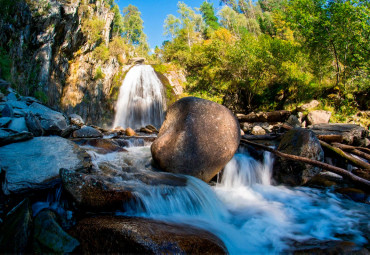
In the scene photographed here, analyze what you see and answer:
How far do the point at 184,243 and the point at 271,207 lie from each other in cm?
263

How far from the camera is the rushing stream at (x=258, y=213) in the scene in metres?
2.89

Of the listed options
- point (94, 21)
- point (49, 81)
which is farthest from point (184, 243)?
point (94, 21)

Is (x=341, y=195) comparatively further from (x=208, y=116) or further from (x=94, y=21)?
(x=94, y=21)

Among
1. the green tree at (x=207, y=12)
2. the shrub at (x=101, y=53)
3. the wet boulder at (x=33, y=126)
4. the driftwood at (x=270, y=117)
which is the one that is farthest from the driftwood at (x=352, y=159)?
the green tree at (x=207, y=12)

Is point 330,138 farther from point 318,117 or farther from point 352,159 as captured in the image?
point 318,117

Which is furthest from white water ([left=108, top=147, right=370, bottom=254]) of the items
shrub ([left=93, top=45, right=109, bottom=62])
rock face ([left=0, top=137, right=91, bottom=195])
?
shrub ([left=93, top=45, right=109, bottom=62])

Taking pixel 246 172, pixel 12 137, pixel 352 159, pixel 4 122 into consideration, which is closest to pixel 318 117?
pixel 352 159

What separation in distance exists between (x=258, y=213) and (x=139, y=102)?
16.5m

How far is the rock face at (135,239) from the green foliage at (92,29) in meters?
19.4

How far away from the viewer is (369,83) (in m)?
12.9

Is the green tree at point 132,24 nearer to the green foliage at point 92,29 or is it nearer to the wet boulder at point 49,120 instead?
the green foliage at point 92,29

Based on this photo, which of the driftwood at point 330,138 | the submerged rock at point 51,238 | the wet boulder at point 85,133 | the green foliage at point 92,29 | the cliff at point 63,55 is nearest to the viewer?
the submerged rock at point 51,238

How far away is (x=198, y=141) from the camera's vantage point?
4609 mm

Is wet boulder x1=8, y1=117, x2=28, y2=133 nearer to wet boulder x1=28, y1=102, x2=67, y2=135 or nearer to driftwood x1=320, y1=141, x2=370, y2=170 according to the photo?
wet boulder x1=28, y1=102, x2=67, y2=135
